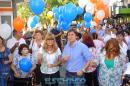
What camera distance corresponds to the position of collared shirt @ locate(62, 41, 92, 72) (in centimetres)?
774

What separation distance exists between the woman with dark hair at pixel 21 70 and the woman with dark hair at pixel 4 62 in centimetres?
16

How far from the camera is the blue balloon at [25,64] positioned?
8164 mm

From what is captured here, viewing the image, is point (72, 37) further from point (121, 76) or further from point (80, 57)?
point (121, 76)

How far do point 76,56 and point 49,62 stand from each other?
23.5 inches

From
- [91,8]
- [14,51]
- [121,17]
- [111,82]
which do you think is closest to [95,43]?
[14,51]

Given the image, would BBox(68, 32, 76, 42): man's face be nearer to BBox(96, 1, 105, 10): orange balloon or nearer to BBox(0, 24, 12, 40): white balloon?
BBox(0, 24, 12, 40): white balloon

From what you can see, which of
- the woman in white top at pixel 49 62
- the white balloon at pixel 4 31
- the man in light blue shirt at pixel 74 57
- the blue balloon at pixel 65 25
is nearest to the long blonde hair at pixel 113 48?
the man in light blue shirt at pixel 74 57

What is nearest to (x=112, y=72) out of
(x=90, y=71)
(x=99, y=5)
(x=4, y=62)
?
(x=90, y=71)

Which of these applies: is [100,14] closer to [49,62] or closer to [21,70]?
[21,70]

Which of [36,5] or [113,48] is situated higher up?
[36,5]

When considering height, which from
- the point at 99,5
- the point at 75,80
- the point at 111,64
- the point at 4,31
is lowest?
the point at 75,80

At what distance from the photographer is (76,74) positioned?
25.3 ft

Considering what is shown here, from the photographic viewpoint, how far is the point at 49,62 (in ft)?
25.7

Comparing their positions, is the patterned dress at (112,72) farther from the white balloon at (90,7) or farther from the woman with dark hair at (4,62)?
the white balloon at (90,7)
